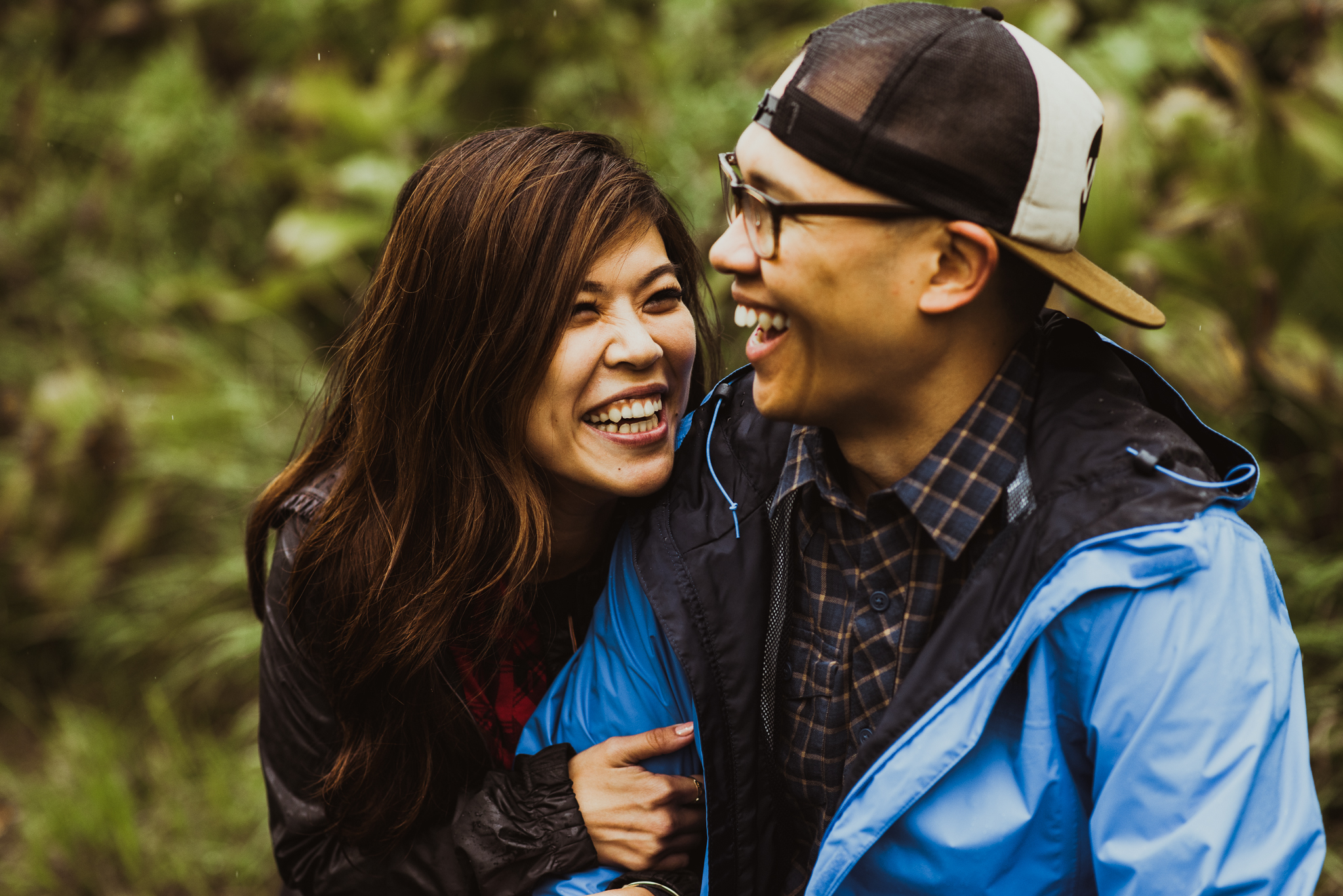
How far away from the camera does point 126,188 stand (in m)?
6.81

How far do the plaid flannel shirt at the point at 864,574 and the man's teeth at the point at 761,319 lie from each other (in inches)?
10.9

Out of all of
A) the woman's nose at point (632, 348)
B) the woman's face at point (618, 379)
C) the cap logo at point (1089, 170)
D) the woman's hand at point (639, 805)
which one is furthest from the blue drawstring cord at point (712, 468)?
the cap logo at point (1089, 170)

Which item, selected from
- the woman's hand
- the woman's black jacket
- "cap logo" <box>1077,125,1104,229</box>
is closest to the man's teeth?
"cap logo" <box>1077,125,1104,229</box>

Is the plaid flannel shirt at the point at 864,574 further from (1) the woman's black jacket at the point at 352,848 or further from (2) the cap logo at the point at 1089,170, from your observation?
(1) the woman's black jacket at the point at 352,848

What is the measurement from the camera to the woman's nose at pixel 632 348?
7.28ft

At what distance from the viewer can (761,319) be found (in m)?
1.99

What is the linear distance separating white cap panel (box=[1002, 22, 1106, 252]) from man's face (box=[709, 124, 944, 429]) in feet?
0.54

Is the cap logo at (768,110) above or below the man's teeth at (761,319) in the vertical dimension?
above

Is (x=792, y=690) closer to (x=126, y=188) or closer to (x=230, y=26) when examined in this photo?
(x=126, y=188)

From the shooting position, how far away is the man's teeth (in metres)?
1.96

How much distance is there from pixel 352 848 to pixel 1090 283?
2.04 m

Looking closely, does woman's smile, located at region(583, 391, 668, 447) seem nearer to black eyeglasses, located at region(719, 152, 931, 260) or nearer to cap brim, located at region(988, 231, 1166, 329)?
black eyeglasses, located at region(719, 152, 931, 260)

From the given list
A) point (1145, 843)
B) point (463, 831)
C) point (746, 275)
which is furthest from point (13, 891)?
point (1145, 843)

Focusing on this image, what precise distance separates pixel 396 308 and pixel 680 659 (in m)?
1.03
